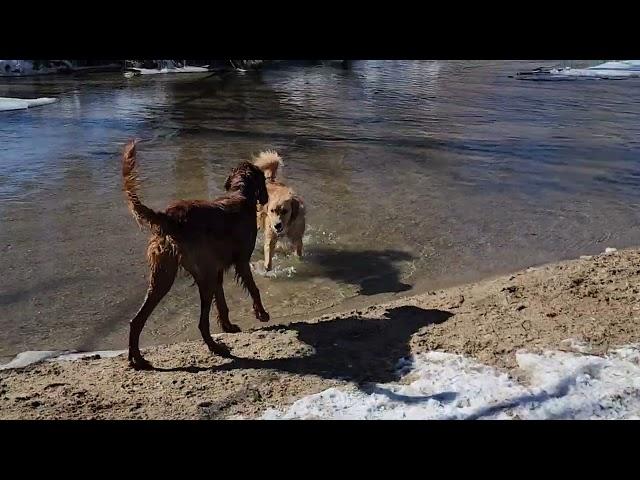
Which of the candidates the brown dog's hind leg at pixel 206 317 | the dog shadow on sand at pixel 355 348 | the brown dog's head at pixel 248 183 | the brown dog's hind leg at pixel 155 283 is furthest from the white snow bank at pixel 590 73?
the brown dog's hind leg at pixel 155 283

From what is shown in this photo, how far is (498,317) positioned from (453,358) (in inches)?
32.9

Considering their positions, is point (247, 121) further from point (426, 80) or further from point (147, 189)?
point (426, 80)

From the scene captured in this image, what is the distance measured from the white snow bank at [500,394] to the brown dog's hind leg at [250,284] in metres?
1.53

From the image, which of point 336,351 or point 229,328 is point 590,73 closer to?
point 229,328

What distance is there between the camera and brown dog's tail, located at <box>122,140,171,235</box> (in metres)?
3.97

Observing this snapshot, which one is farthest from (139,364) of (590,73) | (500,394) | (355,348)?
(590,73)

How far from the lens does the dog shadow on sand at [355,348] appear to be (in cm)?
411

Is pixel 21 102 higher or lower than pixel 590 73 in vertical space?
lower

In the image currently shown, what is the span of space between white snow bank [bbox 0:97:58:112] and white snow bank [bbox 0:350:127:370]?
11708mm

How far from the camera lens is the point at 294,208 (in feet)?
22.6

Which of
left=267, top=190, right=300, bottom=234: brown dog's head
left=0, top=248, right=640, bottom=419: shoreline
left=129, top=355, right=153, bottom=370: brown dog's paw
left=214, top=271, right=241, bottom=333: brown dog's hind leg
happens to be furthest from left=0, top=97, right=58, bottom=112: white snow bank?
left=129, top=355, right=153, bottom=370: brown dog's paw

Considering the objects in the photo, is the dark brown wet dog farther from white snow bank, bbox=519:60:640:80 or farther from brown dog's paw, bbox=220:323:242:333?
white snow bank, bbox=519:60:640:80

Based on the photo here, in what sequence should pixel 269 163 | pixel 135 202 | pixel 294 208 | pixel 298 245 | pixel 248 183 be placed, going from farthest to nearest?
pixel 269 163 < pixel 298 245 < pixel 294 208 < pixel 248 183 < pixel 135 202

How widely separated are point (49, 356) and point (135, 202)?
5.20ft
